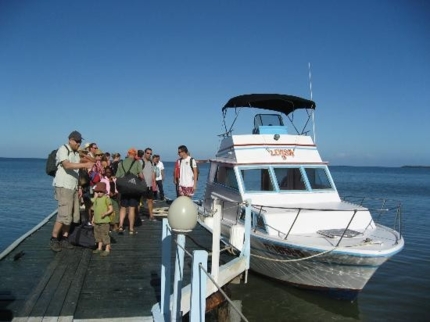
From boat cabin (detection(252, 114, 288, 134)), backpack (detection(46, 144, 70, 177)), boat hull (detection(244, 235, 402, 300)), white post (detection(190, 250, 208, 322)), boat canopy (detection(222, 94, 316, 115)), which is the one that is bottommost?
boat hull (detection(244, 235, 402, 300))

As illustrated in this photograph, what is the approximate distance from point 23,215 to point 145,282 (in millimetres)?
17538

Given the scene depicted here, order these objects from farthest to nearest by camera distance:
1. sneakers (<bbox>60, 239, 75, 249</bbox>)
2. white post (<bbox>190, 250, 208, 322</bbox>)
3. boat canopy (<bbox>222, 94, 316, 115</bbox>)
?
boat canopy (<bbox>222, 94, 316, 115</bbox>) → sneakers (<bbox>60, 239, 75, 249</bbox>) → white post (<bbox>190, 250, 208, 322</bbox>)

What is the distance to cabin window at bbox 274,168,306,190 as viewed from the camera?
32.6ft

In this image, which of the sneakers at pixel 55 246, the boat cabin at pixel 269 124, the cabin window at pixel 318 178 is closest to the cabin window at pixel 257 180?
the cabin window at pixel 318 178

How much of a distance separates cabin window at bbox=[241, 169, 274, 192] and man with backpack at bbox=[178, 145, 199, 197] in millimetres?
1385

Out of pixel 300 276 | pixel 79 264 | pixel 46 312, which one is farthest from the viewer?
pixel 300 276

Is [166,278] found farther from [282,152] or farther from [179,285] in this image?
[282,152]

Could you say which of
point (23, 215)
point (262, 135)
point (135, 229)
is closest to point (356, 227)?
point (262, 135)

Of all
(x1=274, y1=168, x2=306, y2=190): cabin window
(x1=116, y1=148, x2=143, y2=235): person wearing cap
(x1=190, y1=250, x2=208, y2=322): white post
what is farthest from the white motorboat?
(x1=190, y1=250, x2=208, y2=322): white post

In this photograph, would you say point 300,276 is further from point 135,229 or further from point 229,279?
point 135,229

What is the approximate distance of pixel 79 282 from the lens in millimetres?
4996

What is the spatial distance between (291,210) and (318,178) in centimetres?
207

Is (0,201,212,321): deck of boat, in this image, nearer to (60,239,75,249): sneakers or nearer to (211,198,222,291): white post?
(60,239,75,249): sneakers

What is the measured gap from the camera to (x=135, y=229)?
29.6ft
